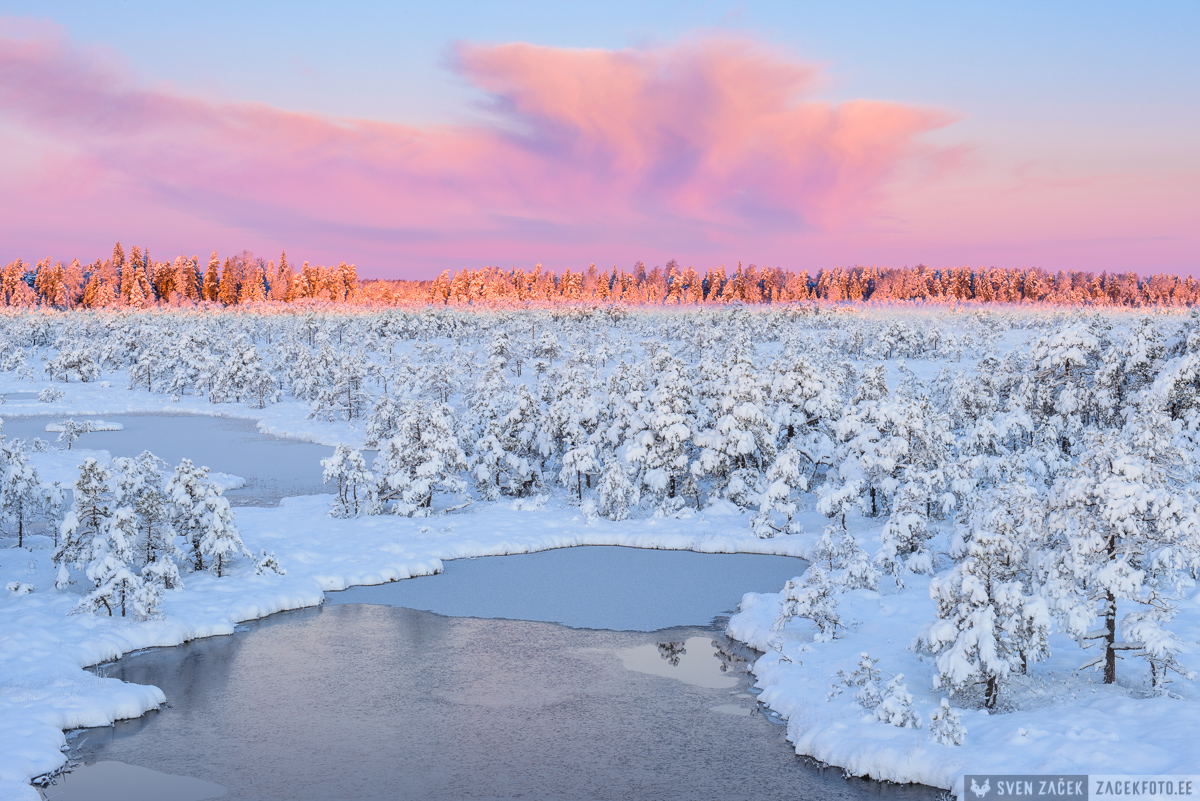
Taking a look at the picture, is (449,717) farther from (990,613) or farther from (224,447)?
(224,447)

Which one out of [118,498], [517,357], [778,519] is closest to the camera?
[118,498]

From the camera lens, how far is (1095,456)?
17156 millimetres

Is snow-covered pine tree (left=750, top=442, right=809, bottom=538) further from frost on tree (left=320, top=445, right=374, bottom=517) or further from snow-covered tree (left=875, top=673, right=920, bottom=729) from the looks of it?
snow-covered tree (left=875, top=673, right=920, bottom=729)

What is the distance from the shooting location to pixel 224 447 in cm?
6369

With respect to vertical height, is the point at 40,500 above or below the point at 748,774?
above

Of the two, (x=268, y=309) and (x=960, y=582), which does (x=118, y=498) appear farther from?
(x=268, y=309)

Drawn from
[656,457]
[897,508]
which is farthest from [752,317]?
[897,508]

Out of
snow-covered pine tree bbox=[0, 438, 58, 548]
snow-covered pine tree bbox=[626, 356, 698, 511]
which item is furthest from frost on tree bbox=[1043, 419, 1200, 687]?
snow-covered pine tree bbox=[0, 438, 58, 548]

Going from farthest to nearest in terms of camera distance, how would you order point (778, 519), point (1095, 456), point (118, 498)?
point (778, 519), point (118, 498), point (1095, 456)

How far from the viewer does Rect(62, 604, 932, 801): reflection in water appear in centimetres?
1667

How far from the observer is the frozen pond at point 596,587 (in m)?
28.1

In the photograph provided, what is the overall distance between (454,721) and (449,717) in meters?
0.28

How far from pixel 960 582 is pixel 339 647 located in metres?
16.8

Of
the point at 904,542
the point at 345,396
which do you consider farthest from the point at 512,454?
the point at 345,396
